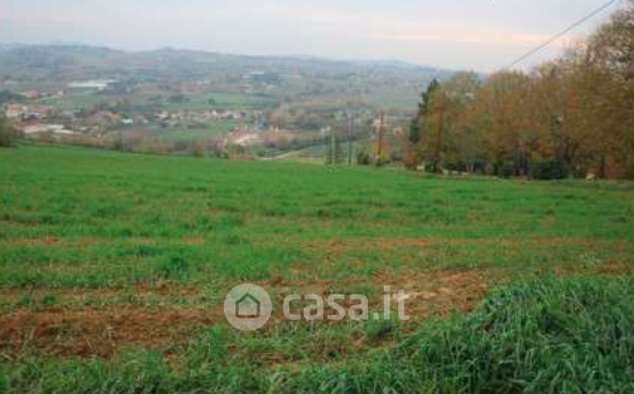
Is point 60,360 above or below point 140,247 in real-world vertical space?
above

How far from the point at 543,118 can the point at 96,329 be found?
5430cm

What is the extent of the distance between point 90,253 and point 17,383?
6.68 metres

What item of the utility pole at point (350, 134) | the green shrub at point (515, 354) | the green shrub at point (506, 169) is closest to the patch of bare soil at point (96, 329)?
the green shrub at point (515, 354)

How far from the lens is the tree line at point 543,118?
124ft

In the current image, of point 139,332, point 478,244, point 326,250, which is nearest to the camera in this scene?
point 139,332

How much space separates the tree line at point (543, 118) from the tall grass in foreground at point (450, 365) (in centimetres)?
3315

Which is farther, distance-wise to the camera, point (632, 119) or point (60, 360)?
point (632, 119)

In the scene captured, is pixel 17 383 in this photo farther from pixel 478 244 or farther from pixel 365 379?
pixel 478 244

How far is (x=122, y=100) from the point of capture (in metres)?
118

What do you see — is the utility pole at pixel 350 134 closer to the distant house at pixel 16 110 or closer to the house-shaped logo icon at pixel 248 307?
the distant house at pixel 16 110

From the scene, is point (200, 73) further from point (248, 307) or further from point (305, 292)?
point (248, 307)

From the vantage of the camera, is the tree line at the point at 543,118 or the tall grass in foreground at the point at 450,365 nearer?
the tall grass in foreground at the point at 450,365

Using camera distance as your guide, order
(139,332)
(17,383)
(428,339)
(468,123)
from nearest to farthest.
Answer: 1. (17,383)
2. (428,339)
3. (139,332)
4. (468,123)

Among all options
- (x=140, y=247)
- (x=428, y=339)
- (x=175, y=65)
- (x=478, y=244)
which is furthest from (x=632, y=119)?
(x=175, y=65)
